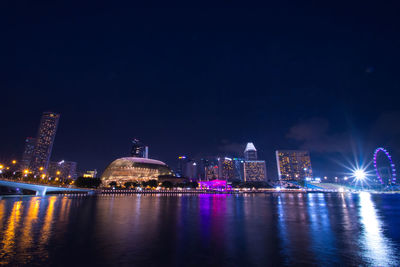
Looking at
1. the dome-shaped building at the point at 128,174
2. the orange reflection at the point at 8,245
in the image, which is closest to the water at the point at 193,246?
the orange reflection at the point at 8,245

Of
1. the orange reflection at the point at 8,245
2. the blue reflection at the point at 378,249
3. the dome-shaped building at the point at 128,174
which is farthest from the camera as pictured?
the dome-shaped building at the point at 128,174

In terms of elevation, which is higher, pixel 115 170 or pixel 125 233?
pixel 115 170

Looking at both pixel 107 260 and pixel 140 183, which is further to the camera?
pixel 140 183

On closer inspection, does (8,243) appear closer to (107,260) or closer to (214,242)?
(107,260)

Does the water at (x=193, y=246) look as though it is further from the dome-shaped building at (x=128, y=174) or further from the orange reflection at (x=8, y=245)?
the dome-shaped building at (x=128, y=174)

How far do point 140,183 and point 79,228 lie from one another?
168734mm

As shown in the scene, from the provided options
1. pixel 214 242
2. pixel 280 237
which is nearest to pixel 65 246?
pixel 214 242

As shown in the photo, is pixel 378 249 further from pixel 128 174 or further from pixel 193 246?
pixel 128 174

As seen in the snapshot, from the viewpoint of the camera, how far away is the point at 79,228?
63.1ft

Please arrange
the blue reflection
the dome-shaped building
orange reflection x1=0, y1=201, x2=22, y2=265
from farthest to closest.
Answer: the dome-shaped building
the blue reflection
orange reflection x1=0, y1=201, x2=22, y2=265

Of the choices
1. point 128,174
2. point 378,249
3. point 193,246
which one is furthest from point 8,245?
point 128,174

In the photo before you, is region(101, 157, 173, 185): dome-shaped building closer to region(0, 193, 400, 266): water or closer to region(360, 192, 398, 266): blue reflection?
region(0, 193, 400, 266): water

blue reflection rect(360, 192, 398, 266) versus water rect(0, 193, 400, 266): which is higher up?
water rect(0, 193, 400, 266)

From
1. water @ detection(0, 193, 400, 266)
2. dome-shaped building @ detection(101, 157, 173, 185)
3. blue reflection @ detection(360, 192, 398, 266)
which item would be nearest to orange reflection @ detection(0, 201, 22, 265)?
water @ detection(0, 193, 400, 266)
